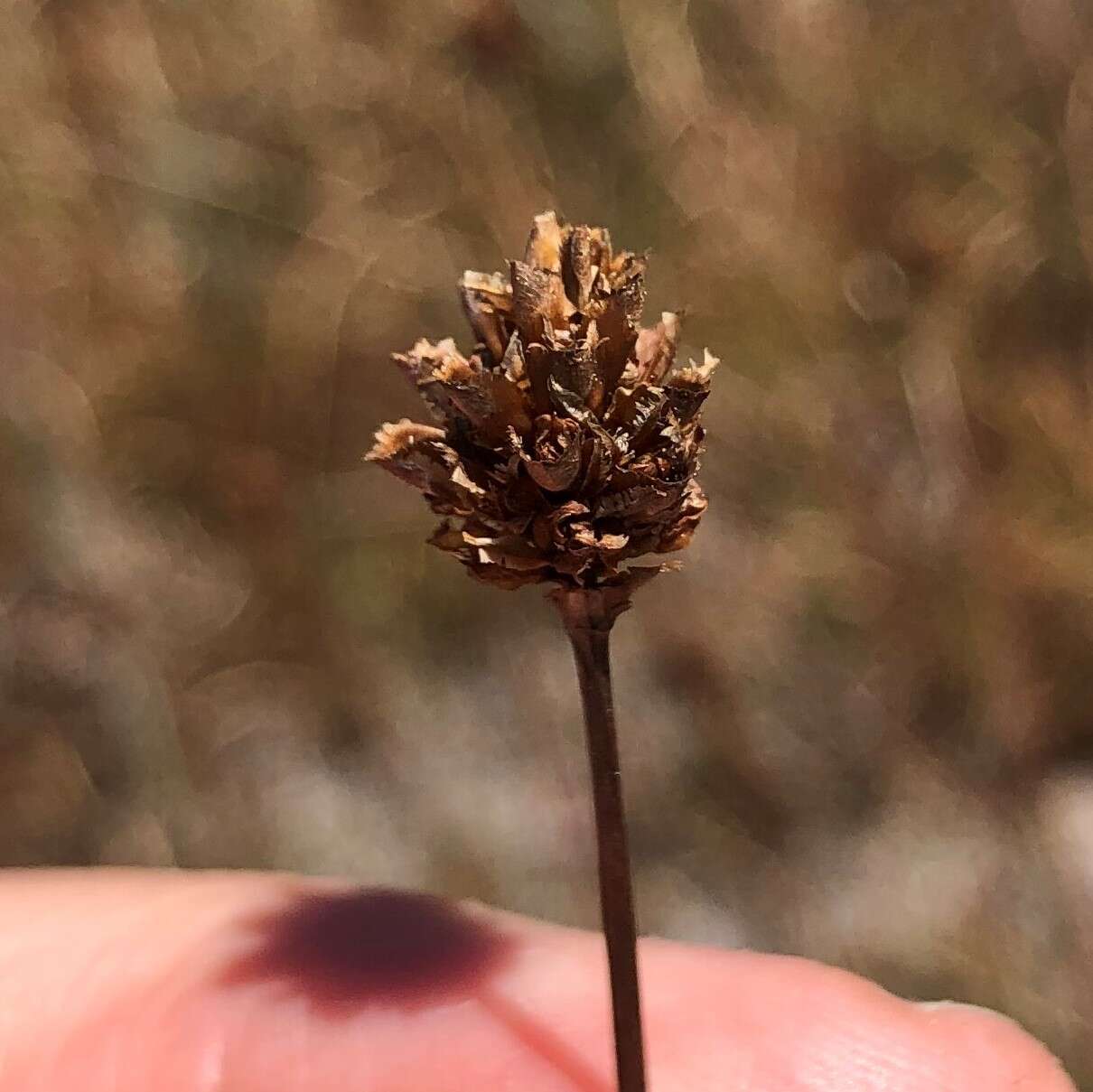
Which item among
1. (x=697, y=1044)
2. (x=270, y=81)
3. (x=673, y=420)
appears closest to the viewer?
(x=673, y=420)

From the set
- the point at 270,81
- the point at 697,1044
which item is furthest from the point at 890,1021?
the point at 270,81

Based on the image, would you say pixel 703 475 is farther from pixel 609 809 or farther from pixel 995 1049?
pixel 609 809

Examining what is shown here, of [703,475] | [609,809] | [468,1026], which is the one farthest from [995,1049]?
[703,475]

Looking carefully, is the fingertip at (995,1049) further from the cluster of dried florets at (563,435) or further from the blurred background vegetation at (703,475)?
the cluster of dried florets at (563,435)

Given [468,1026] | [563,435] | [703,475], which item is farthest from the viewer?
[703,475]

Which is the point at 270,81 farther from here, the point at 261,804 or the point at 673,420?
the point at 673,420

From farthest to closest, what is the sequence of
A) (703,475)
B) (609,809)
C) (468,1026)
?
(703,475)
(468,1026)
(609,809)
